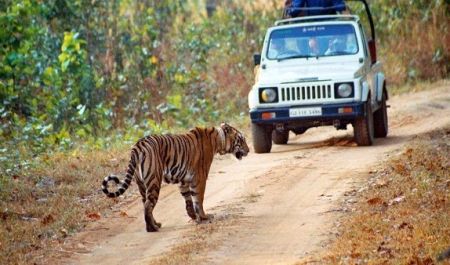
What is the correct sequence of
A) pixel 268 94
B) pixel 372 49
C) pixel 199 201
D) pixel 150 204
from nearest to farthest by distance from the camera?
pixel 150 204 → pixel 199 201 → pixel 268 94 → pixel 372 49

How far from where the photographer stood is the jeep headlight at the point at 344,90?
1513 centimetres

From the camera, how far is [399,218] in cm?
1001

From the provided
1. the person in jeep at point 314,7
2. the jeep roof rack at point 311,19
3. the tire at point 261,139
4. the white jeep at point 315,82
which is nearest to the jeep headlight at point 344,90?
the white jeep at point 315,82

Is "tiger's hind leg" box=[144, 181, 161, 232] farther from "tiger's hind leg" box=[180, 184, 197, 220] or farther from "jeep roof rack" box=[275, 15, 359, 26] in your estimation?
"jeep roof rack" box=[275, 15, 359, 26]

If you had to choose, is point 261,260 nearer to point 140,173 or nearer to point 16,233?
point 140,173

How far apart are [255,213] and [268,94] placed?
4.45 metres

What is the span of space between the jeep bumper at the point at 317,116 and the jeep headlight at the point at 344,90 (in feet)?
0.54

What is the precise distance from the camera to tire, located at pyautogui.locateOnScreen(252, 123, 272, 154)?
15375 millimetres

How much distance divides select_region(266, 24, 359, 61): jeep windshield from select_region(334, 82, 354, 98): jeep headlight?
84cm

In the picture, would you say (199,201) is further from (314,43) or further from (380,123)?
(380,123)

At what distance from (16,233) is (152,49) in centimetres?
1140

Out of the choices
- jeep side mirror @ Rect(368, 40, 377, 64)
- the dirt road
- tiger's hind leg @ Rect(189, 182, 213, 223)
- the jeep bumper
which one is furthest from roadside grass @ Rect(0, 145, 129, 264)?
jeep side mirror @ Rect(368, 40, 377, 64)

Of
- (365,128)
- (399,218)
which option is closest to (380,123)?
(365,128)

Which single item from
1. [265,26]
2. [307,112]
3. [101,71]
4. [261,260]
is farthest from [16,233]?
[265,26]
